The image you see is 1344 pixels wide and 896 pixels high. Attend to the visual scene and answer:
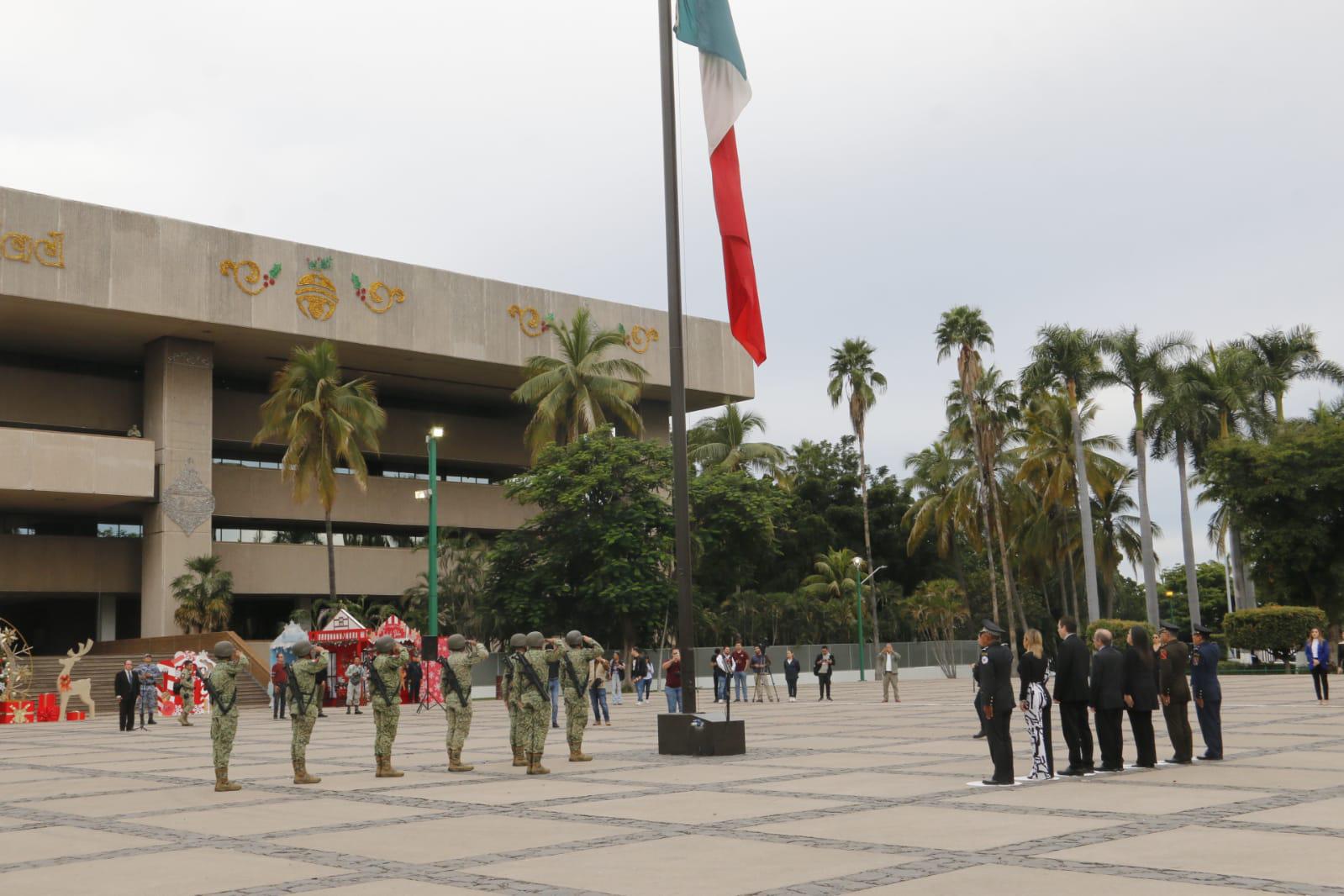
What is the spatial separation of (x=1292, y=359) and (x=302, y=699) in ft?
Result: 175

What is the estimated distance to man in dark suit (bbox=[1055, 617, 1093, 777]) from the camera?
14.0 metres

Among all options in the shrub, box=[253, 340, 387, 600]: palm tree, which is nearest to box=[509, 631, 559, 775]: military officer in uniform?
box=[253, 340, 387, 600]: palm tree

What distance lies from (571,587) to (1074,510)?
29.5m

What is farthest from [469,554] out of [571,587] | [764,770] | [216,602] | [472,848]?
[472,848]

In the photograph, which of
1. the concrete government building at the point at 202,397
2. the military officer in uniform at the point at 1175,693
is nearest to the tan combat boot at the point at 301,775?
the military officer in uniform at the point at 1175,693

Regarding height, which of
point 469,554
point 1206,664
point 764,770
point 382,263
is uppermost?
point 382,263

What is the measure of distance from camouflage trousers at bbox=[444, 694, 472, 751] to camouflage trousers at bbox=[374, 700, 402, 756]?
0.73 meters

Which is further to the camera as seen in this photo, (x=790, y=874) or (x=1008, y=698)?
(x=1008, y=698)

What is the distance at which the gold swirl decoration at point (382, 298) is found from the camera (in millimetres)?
48188

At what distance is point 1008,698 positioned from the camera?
13.2m

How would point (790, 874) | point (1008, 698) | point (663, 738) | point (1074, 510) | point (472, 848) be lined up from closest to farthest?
point (790, 874) < point (472, 848) < point (1008, 698) < point (663, 738) < point (1074, 510)

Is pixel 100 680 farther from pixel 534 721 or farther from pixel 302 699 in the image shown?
pixel 534 721

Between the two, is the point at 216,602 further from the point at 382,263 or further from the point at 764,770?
the point at 764,770

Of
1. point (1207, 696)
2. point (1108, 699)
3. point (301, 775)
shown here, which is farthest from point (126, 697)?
point (1207, 696)
